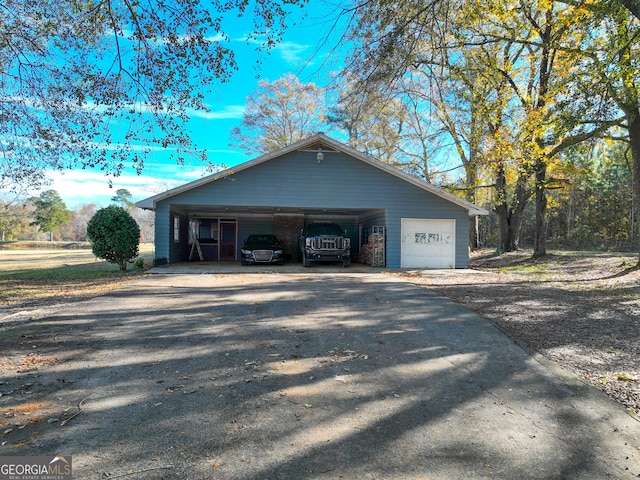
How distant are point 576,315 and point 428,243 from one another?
10596 mm

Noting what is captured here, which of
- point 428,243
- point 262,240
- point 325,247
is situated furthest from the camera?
point 262,240

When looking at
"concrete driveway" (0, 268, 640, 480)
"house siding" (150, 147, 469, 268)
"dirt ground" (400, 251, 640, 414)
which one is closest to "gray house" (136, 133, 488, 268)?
"house siding" (150, 147, 469, 268)

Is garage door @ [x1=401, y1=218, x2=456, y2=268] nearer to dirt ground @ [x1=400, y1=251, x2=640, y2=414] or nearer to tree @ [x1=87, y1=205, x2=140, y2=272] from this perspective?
dirt ground @ [x1=400, y1=251, x2=640, y2=414]

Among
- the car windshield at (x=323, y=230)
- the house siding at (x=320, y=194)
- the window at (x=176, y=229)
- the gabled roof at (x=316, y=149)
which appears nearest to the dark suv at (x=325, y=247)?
the car windshield at (x=323, y=230)

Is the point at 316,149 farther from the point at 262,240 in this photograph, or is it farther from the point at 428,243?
the point at 428,243

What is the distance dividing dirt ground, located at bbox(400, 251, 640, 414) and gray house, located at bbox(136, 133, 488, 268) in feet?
14.1

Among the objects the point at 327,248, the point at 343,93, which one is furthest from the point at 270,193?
the point at 343,93

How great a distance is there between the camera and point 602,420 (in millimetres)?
3650

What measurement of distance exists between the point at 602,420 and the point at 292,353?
331 cm

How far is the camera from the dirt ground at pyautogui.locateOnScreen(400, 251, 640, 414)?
16.0ft

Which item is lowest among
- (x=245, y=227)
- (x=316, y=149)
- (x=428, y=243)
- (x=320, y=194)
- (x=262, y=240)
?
(x=428, y=243)

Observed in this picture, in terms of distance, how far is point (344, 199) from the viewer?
677 inches

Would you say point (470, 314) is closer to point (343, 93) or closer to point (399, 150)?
point (343, 93)

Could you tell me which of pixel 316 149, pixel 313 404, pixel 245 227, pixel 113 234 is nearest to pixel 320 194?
pixel 316 149
